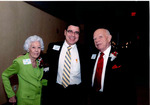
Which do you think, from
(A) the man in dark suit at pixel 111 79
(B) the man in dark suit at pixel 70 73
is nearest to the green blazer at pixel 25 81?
(B) the man in dark suit at pixel 70 73

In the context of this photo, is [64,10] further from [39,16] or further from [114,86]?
[114,86]

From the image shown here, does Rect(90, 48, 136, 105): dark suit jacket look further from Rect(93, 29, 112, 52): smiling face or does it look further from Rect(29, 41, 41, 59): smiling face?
Rect(29, 41, 41, 59): smiling face

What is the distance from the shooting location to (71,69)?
82.1 inches

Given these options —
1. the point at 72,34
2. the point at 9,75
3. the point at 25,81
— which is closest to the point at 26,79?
the point at 25,81

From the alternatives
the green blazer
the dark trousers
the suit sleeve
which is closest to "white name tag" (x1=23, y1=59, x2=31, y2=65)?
the green blazer

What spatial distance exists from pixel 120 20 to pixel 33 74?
8328mm

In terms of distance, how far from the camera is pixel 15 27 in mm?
3375

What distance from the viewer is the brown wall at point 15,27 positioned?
300 cm

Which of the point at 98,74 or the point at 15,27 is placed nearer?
the point at 98,74

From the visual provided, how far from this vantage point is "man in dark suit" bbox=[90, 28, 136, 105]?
1.77 meters

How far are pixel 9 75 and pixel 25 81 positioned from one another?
226 millimetres

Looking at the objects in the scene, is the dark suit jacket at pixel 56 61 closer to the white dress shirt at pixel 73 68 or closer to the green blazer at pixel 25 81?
the white dress shirt at pixel 73 68

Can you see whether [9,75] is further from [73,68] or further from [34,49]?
[73,68]

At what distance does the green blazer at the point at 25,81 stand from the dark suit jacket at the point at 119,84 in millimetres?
1007
